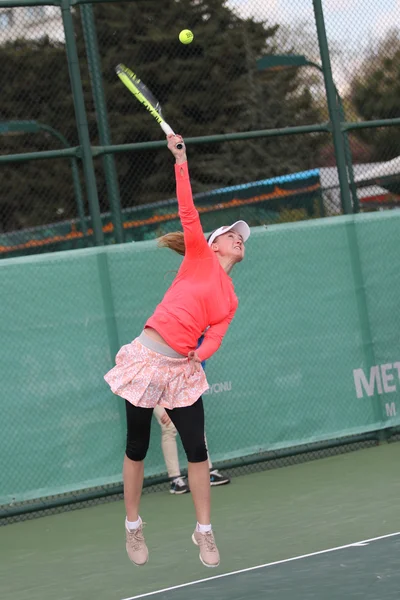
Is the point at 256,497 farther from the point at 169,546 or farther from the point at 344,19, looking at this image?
the point at 344,19

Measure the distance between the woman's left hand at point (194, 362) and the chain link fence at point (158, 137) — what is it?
2.55 meters

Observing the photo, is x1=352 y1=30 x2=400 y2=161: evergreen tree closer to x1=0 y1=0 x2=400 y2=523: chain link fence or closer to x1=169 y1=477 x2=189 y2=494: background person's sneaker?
x1=0 y1=0 x2=400 y2=523: chain link fence

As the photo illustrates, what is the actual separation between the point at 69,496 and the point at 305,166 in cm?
408

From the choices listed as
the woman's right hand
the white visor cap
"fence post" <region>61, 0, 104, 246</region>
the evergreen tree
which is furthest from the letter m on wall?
the woman's right hand

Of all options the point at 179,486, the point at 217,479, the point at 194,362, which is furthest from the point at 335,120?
the point at 194,362

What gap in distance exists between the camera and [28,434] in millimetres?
7656

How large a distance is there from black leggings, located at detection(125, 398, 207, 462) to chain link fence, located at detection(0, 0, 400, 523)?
93.1 inches

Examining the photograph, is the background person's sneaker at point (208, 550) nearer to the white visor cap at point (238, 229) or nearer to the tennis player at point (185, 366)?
the tennis player at point (185, 366)

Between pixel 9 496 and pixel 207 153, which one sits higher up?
pixel 207 153

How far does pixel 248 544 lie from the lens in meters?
6.12

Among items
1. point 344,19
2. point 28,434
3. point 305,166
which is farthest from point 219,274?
point 305,166

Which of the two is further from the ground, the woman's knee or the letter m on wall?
the woman's knee

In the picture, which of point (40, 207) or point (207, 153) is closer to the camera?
point (40, 207)

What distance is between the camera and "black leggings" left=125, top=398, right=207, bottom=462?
17.5 feet
